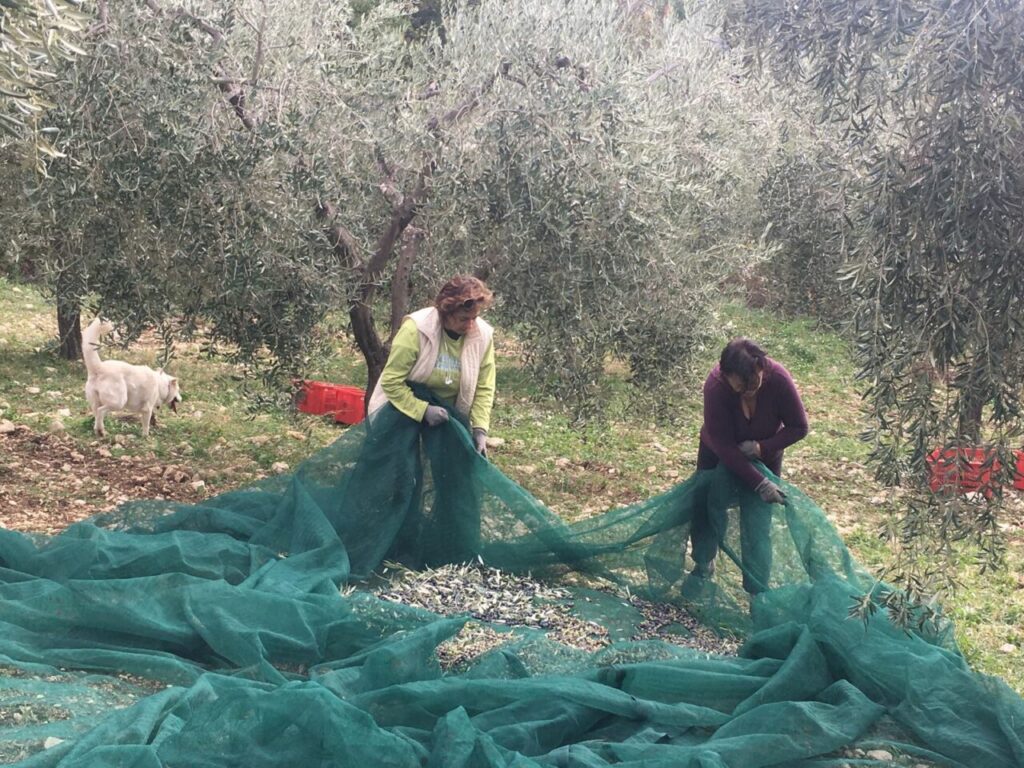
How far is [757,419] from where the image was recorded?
6777mm

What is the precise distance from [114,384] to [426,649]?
21.3 feet

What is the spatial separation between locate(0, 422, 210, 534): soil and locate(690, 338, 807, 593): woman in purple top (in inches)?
189

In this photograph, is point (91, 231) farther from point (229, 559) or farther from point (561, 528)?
point (561, 528)

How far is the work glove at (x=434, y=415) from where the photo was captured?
23.9ft

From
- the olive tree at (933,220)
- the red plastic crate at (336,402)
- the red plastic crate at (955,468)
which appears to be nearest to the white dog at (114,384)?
the red plastic crate at (336,402)

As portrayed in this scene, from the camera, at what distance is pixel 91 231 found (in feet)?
26.5

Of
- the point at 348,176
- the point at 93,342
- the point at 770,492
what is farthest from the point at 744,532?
the point at 93,342

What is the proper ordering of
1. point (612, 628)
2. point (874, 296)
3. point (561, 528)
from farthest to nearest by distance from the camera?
point (561, 528)
point (612, 628)
point (874, 296)

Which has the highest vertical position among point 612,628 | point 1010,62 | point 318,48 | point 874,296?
point 318,48

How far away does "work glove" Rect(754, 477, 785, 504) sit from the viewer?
641cm

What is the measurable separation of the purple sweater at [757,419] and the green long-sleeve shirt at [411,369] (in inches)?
61.9

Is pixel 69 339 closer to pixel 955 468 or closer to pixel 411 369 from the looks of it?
pixel 411 369

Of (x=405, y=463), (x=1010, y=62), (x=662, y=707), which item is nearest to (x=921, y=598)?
(x=662, y=707)

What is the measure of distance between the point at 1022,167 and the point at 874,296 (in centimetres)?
69
